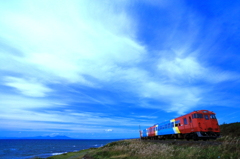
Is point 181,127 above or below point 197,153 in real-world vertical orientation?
above

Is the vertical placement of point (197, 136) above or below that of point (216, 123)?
below

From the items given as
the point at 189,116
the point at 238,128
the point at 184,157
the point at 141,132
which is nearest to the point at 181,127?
the point at 189,116

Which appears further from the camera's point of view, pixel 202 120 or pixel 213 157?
pixel 202 120

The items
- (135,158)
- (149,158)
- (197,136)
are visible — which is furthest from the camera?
(197,136)

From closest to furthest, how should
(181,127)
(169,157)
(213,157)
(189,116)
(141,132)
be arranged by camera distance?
(213,157) < (169,157) < (189,116) < (181,127) < (141,132)

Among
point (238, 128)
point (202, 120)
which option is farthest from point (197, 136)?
point (238, 128)

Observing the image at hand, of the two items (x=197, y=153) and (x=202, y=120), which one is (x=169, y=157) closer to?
(x=197, y=153)

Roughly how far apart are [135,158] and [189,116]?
13502 mm

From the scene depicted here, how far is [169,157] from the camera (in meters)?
9.98

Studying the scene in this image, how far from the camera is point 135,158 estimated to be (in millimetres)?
11875

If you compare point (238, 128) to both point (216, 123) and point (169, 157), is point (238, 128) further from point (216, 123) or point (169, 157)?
point (169, 157)

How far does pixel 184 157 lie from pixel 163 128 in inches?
940

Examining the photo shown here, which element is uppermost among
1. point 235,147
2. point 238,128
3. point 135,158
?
point 238,128

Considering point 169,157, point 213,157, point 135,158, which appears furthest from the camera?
point 135,158
